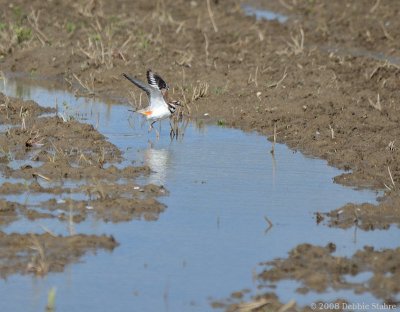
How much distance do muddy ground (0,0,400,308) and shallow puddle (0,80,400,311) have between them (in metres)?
0.44

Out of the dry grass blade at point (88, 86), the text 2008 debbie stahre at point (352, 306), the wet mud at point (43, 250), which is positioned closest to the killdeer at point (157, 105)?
the dry grass blade at point (88, 86)

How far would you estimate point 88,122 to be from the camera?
14.8 meters

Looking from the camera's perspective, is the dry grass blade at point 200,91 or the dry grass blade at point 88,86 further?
the dry grass blade at point 88,86

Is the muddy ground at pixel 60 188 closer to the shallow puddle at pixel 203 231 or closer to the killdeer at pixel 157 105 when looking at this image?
the shallow puddle at pixel 203 231

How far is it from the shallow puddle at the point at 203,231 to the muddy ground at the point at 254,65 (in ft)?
1.44

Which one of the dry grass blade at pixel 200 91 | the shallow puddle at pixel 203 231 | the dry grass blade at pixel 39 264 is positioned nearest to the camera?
the shallow puddle at pixel 203 231

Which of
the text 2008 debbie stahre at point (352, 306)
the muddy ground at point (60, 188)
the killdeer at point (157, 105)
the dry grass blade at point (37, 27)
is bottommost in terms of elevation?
the text 2008 debbie stahre at point (352, 306)

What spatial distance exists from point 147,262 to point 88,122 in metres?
6.33

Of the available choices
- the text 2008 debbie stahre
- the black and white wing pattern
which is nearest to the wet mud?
the text 2008 debbie stahre

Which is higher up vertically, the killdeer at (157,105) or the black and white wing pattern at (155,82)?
the black and white wing pattern at (155,82)

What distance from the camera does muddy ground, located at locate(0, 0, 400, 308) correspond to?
1279 centimetres

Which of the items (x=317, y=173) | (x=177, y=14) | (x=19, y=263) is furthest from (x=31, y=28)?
(x=19, y=263)

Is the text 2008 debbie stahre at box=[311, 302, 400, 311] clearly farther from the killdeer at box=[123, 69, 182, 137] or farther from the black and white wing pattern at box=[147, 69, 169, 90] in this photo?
the black and white wing pattern at box=[147, 69, 169, 90]

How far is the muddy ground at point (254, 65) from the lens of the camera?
1279 cm
